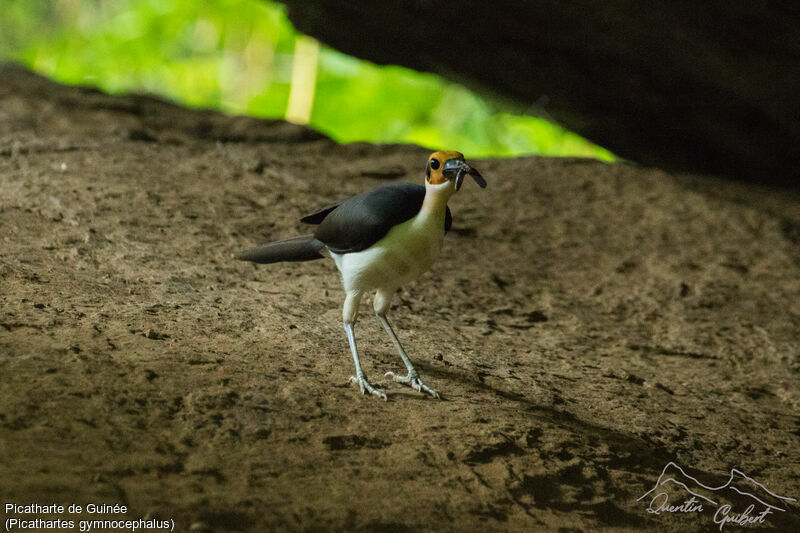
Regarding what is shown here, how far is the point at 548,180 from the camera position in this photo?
19.4 feet

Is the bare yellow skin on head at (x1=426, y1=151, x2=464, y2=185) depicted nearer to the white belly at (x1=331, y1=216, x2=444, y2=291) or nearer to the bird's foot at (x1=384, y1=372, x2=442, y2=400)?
the white belly at (x1=331, y1=216, x2=444, y2=291)

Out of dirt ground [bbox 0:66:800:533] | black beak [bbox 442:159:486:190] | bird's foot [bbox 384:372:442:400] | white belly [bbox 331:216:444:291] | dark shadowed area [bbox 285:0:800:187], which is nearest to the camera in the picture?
dirt ground [bbox 0:66:800:533]

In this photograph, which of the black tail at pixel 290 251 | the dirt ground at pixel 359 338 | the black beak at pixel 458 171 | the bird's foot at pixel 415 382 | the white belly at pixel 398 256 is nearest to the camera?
the dirt ground at pixel 359 338

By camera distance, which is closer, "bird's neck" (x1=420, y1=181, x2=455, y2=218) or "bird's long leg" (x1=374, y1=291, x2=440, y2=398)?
"bird's neck" (x1=420, y1=181, x2=455, y2=218)

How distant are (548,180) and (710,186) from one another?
4.63 ft

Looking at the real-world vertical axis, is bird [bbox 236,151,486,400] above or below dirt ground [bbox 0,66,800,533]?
above

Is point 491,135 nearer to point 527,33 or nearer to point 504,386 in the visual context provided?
point 527,33

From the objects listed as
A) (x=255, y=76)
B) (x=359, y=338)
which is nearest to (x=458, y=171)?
(x=359, y=338)

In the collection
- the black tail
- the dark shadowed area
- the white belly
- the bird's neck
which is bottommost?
the black tail

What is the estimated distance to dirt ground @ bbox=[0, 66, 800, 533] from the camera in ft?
7.48

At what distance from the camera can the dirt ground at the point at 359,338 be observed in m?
2.28

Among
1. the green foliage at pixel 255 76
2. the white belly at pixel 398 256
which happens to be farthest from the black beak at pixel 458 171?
the green foliage at pixel 255 76

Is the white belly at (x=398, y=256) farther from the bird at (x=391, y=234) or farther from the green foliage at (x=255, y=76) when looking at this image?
the green foliage at (x=255, y=76)

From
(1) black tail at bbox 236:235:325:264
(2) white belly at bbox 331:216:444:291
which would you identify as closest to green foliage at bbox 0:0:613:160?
(1) black tail at bbox 236:235:325:264
